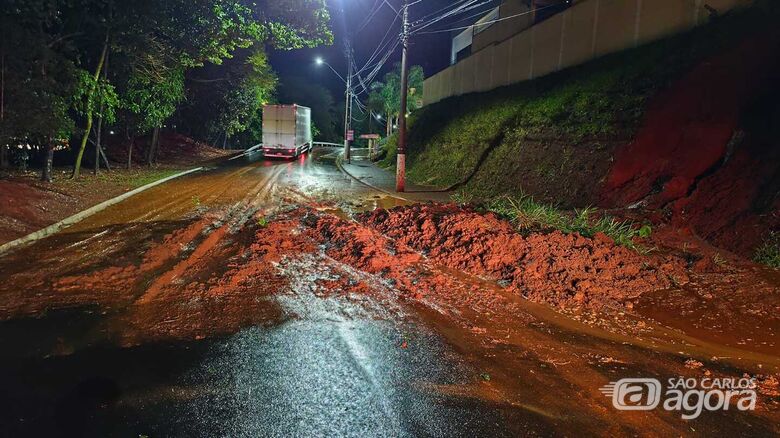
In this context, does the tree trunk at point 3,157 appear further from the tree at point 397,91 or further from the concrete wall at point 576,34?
the tree at point 397,91

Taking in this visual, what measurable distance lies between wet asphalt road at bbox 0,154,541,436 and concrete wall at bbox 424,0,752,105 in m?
12.2

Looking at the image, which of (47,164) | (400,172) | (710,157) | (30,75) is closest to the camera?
(710,157)

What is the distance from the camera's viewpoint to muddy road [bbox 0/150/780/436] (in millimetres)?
3904

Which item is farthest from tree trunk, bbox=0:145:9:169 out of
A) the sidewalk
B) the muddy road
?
the sidewalk

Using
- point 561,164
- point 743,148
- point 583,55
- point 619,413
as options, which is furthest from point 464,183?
point 619,413

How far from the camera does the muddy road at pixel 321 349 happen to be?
3904 mm

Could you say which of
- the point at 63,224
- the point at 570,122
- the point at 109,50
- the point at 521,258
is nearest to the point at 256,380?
the point at 521,258

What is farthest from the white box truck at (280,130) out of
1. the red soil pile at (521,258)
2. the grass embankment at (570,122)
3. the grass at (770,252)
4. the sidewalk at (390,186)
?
the grass at (770,252)

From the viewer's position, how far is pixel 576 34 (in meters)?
17.2

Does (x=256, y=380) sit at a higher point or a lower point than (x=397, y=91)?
lower

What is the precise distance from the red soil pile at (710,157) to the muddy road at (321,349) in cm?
201

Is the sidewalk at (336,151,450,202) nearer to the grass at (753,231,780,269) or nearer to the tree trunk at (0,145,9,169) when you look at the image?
the grass at (753,231,780,269)

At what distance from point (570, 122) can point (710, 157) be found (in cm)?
506

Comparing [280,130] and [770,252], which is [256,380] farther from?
[280,130]
